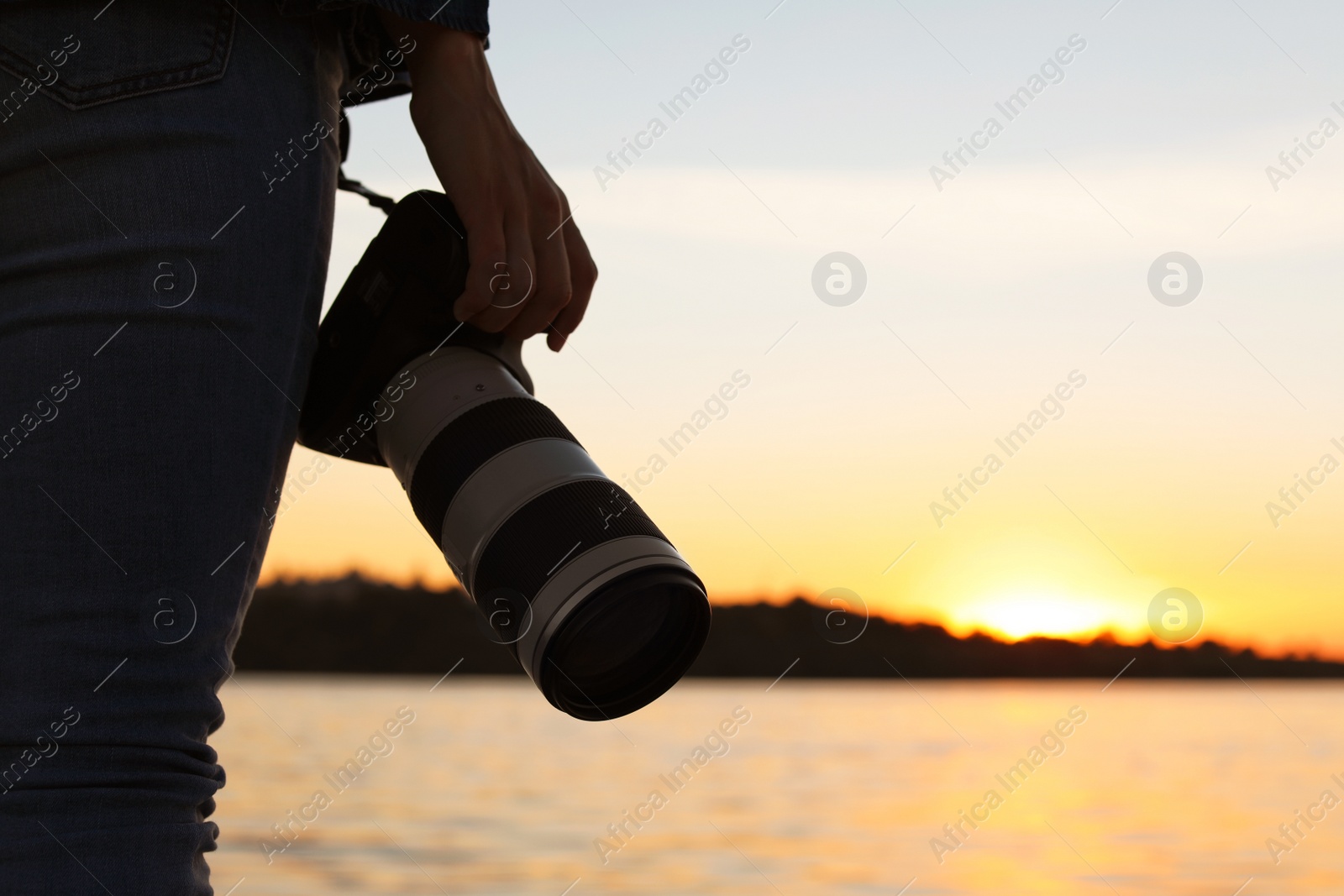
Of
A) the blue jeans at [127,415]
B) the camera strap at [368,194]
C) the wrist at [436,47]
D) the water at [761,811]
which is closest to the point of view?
the blue jeans at [127,415]

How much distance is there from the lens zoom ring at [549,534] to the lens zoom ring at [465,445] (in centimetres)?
7

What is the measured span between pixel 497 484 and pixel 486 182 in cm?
26

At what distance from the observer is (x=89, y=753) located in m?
0.66

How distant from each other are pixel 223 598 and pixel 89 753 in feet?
0.37

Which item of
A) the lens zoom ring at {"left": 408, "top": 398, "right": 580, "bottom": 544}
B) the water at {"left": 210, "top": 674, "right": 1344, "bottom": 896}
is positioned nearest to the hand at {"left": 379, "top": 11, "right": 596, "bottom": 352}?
the lens zoom ring at {"left": 408, "top": 398, "right": 580, "bottom": 544}

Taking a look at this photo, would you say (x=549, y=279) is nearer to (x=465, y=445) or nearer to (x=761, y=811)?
(x=465, y=445)

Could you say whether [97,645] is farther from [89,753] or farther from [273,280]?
[273,280]

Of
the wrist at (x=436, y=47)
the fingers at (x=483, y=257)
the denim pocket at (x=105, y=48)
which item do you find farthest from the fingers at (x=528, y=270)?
the denim pocket at (x=105, y=48)

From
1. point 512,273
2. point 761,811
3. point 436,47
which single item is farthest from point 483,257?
point 761,811

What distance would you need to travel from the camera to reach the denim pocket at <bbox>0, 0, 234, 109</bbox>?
27.9 inches

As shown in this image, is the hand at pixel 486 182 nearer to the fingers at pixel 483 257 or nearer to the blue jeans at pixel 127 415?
the fingers at pixel 483 257

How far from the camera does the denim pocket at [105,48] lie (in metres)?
0.71

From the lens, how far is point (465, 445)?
105cm

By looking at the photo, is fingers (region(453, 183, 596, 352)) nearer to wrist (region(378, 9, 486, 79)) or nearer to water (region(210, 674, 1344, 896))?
wrist (region(378, 9, 486, 79))
